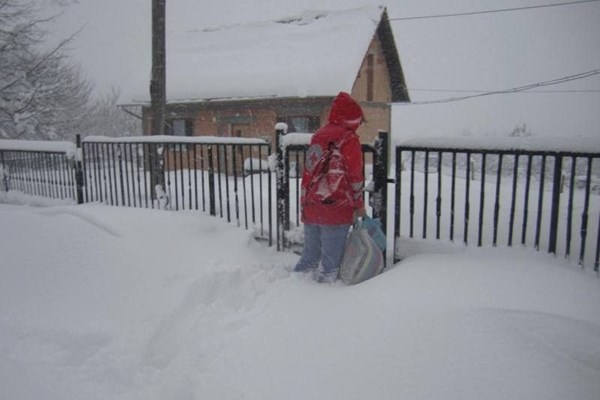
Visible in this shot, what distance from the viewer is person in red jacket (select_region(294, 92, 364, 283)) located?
3.42m

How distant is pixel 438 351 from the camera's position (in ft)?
7.40

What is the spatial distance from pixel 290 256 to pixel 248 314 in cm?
133

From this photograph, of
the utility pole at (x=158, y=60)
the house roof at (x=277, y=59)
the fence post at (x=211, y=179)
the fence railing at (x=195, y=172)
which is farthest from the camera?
the house roof at (x=277, y=59)

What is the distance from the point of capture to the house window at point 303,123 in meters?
16.7

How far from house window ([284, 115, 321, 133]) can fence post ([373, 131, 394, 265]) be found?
1306 centimetres

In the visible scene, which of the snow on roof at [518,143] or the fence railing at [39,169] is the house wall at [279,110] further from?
the snow on roof at [518,143]

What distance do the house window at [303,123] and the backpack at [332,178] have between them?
13.4m

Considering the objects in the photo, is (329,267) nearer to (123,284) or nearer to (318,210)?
(318,210)

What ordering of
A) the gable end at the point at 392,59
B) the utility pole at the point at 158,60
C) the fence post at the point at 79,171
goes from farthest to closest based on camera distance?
the gable end at the point at 392,59
the utility pole at the point at 158,60
the fence post at the point at 79,171

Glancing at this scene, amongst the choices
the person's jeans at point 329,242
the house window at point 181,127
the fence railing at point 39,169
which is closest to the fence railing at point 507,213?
the person's jeans at point 329,242

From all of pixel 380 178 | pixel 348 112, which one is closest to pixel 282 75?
pixel 380 178

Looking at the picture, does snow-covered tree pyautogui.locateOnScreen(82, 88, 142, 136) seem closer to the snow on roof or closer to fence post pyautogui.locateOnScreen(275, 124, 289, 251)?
fence post pyautogui.locateOnScreen(275, 124, 289, 251)

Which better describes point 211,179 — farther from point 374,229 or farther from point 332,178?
point 374,229

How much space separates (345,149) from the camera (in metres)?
3.40
